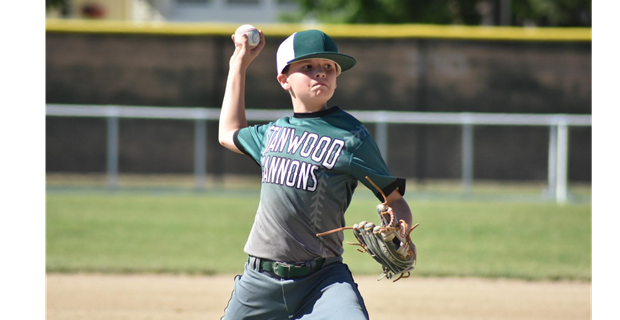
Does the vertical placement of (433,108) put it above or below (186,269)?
above

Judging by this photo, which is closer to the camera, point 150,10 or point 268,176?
point 268,176

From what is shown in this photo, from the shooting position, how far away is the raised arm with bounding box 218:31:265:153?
3.54 m

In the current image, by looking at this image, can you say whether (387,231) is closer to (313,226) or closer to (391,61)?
(313,226)

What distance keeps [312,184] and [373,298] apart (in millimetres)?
3587

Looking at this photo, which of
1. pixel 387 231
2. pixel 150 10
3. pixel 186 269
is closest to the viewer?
pixel 387 231

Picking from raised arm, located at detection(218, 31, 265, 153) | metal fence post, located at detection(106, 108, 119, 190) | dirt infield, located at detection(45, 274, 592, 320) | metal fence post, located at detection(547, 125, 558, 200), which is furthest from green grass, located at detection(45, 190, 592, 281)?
raised arm, located at detection(218, 31, 265, 153)

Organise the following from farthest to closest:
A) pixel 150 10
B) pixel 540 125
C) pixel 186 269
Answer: pixel 150 10 → pixel 540 125 → pixel 186 269

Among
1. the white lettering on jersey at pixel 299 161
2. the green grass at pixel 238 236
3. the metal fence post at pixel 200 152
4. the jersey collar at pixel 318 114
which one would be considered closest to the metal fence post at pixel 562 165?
the green grass at pixel 238 236

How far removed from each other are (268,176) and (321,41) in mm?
667

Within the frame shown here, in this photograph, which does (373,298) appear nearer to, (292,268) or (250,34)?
(292,268)

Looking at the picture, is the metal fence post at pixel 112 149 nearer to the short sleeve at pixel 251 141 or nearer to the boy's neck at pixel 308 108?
the short sleeve at pixel 251 141

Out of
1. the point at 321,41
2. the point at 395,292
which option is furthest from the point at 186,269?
the point at 321,41
